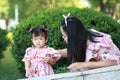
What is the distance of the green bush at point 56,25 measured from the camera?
7418 mm

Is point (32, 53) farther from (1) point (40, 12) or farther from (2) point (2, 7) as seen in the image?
(2) point (2, 7)

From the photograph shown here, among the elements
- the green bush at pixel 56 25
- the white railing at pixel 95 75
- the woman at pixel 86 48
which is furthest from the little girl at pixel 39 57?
the green bush at pixel 56 25

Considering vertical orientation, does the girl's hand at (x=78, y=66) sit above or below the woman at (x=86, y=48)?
below

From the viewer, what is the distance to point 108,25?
764 cm

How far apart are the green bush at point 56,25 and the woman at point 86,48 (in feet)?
7.30

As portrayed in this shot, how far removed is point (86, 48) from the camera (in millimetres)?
4965

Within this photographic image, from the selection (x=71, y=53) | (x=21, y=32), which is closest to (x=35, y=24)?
(x=21, y=32)

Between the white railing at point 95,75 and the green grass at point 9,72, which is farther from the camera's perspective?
the green grass at point 9,72

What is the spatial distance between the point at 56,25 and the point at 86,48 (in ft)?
8.58

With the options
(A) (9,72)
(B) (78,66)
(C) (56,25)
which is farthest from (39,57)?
(A) (9,72)

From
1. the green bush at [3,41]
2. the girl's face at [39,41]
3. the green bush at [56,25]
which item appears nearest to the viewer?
the girl's face at [39,41]

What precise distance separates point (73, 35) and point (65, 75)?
1.61 ft

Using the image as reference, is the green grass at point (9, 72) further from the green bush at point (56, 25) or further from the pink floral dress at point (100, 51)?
the pink floral dress at point (100, 51)

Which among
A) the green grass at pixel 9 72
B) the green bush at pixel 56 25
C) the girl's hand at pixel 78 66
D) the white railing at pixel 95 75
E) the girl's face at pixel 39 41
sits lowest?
the white railing at pixel 95 75
